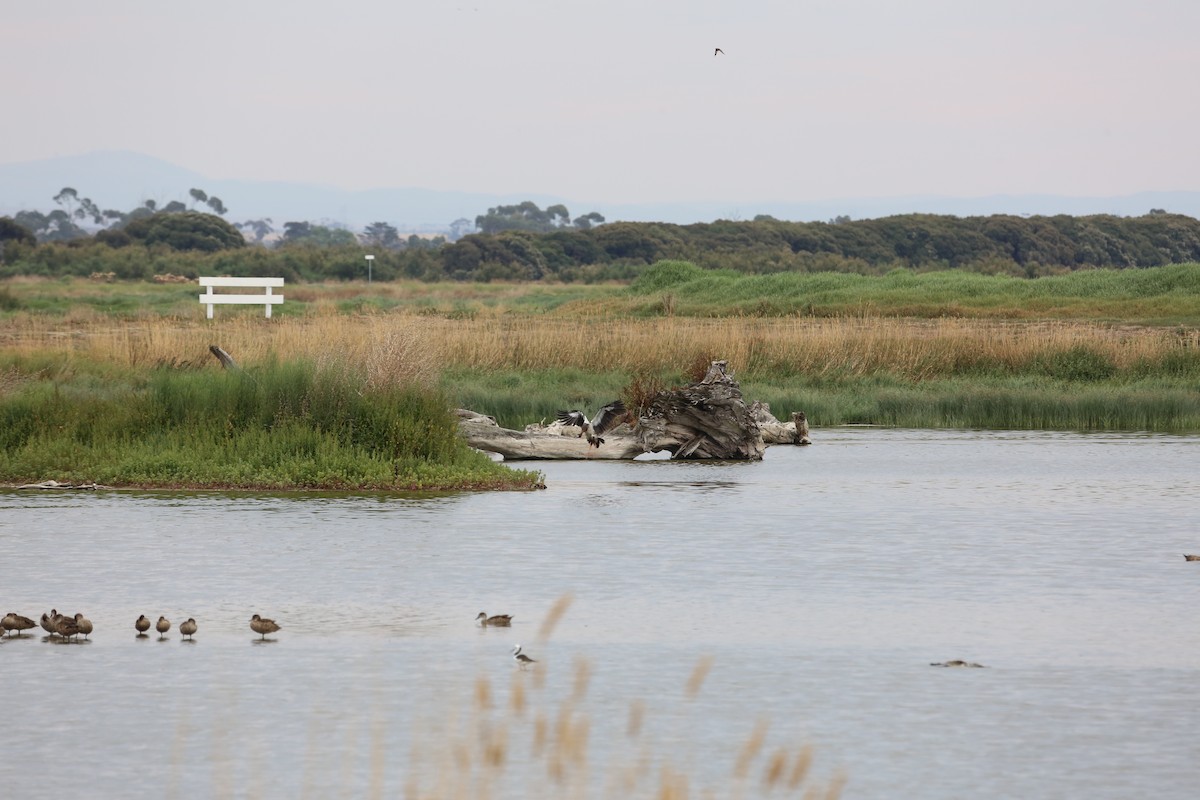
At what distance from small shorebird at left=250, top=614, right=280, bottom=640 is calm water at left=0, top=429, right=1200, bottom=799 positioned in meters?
0.12

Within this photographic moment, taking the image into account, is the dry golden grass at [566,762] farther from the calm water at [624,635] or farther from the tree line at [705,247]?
the tree line at [705,247]

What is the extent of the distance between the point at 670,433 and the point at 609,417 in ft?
4.02

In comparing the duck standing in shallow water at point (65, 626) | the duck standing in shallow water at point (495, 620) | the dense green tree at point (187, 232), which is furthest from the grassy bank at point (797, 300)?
the dense green tree at point (187, 232)

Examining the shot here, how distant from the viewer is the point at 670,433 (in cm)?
2434

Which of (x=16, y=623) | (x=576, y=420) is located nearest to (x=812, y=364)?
(x=576, y=420)

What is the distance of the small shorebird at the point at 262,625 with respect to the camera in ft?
37.6

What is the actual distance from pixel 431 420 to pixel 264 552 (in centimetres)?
539

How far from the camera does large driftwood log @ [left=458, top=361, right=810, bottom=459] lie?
23.6m

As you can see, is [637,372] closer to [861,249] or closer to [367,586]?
[367,586]

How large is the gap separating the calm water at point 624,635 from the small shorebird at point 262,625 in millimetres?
116

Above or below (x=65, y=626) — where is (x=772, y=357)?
above

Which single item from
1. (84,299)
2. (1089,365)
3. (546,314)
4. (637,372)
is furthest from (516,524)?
→ (84,299)

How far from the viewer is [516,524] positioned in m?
17.1

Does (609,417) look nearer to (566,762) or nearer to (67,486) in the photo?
(67,486)
